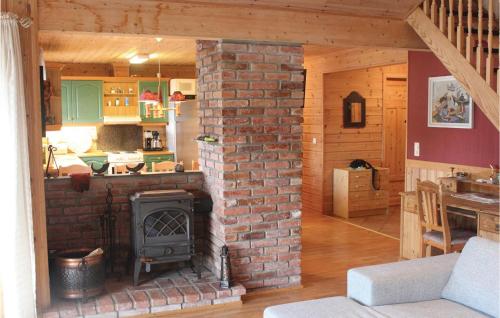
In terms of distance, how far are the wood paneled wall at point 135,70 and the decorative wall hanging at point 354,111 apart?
10.4 ft

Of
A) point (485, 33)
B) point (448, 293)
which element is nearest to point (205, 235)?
point (448, 293)

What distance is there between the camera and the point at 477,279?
10.8 ft

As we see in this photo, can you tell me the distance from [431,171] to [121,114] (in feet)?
17.6

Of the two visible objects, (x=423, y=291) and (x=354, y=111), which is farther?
(x=354, y=111)

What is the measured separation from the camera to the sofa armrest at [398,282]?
3.39 meters

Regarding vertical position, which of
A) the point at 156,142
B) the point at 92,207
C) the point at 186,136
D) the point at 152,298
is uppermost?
the point at 186,136

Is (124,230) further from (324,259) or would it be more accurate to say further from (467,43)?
(467,43)

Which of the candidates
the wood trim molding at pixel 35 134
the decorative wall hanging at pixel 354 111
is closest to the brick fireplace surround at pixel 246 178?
the wood trim molding at pixel 35 134

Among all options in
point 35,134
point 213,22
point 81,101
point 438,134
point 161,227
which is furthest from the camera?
point 81,101

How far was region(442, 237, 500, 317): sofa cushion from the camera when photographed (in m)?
3.17

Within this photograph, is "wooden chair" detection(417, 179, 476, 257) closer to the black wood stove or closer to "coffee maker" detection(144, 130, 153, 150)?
the black wood stove

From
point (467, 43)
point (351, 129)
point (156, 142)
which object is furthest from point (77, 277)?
point (156, 142)

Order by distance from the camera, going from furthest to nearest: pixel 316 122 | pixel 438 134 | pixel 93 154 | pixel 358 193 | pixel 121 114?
pixel 121 114 < pixel 93 154 < pixel 316 122 < pixel 358 193 < pixel 438 134

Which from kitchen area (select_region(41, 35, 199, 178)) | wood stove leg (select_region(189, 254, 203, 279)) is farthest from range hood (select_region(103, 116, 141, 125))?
wood stove leg (select_region(189, 254, 203, 279))
